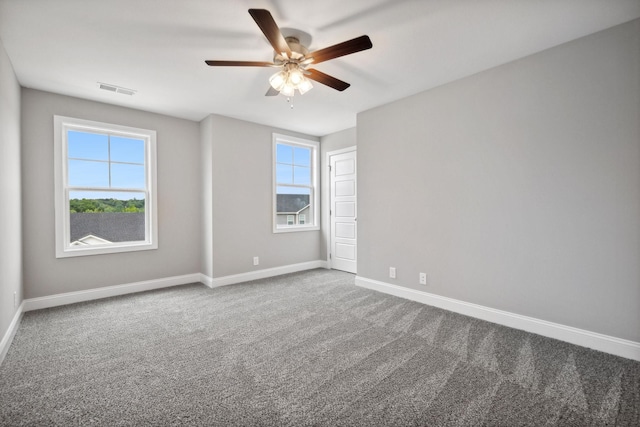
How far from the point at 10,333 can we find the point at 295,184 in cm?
394

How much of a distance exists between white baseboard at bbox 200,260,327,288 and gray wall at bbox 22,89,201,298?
563 millimetres

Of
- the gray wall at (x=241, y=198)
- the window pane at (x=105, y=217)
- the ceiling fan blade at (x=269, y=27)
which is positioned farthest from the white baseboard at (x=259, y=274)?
the ceiling fan blade at (x=269, y=27)

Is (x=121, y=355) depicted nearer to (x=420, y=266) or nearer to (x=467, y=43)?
(x=420, y=266)

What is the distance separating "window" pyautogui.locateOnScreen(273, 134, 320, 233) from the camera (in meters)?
5.10

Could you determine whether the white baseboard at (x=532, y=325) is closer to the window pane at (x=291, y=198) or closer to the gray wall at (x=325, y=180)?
the gray wall at (x=325, y=180)

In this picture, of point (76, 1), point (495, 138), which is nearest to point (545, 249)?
point (495, 138)

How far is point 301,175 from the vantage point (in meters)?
5.46

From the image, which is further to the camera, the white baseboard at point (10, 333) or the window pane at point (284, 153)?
the window pane at point (284, 153)

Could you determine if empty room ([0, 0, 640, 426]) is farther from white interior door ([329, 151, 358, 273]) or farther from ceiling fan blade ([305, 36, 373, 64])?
white interior door ([329, 151, 358, 273])

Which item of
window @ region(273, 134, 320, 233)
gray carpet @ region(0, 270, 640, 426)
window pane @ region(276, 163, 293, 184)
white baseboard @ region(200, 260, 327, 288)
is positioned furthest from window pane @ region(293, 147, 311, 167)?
gray carpet @ region(0, 270, 640, 426)

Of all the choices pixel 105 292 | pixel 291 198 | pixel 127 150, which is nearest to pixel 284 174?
pixel 291 198

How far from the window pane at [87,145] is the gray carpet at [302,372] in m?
1.92

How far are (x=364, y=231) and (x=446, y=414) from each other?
104 inches

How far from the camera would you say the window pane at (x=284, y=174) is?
5109 millimetres
